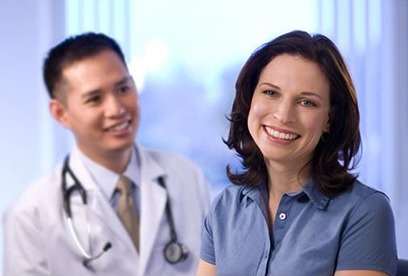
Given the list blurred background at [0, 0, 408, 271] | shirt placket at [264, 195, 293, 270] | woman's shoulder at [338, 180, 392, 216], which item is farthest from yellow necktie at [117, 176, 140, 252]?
woman's shoulder at [338, 180, 392, 216]

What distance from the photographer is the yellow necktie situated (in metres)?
1.45

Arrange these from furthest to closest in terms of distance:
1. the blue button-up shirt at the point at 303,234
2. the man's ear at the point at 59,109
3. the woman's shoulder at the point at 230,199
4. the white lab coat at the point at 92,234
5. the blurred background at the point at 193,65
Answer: the blurred background at the point at 193,65, the man's ear at the point at 59,109, the white lab coat at the point at 92,234, the woman's shoulder at the point at 230,199, the blue button-up shirt at the point at 303,234

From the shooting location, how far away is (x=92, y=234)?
1421mm

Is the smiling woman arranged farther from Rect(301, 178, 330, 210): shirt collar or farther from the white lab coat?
the white lab coat

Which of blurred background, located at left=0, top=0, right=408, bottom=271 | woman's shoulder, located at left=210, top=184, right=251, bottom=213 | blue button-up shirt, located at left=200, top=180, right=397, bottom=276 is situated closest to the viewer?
blue button-up shirt, located at left=200, top=180, right=397, bottom=276

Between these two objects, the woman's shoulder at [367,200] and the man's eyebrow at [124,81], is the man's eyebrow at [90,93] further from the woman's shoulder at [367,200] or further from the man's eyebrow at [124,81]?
the woman's shoulder at [367,200]

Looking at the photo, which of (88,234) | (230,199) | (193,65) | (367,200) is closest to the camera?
(367,200)

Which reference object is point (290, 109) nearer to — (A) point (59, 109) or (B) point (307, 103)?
(B) point (307, 103)

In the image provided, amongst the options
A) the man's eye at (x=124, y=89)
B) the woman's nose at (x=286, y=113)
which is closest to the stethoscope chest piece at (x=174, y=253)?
the man's eye at (x=124, y=89)

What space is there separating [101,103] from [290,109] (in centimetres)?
76

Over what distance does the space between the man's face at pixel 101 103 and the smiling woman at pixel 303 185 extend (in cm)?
61

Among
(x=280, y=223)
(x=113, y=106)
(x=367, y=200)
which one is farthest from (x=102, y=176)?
(x=367, y=200)

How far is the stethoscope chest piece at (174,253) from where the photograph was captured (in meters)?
1.43

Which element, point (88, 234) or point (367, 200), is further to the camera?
point (88, 234)
